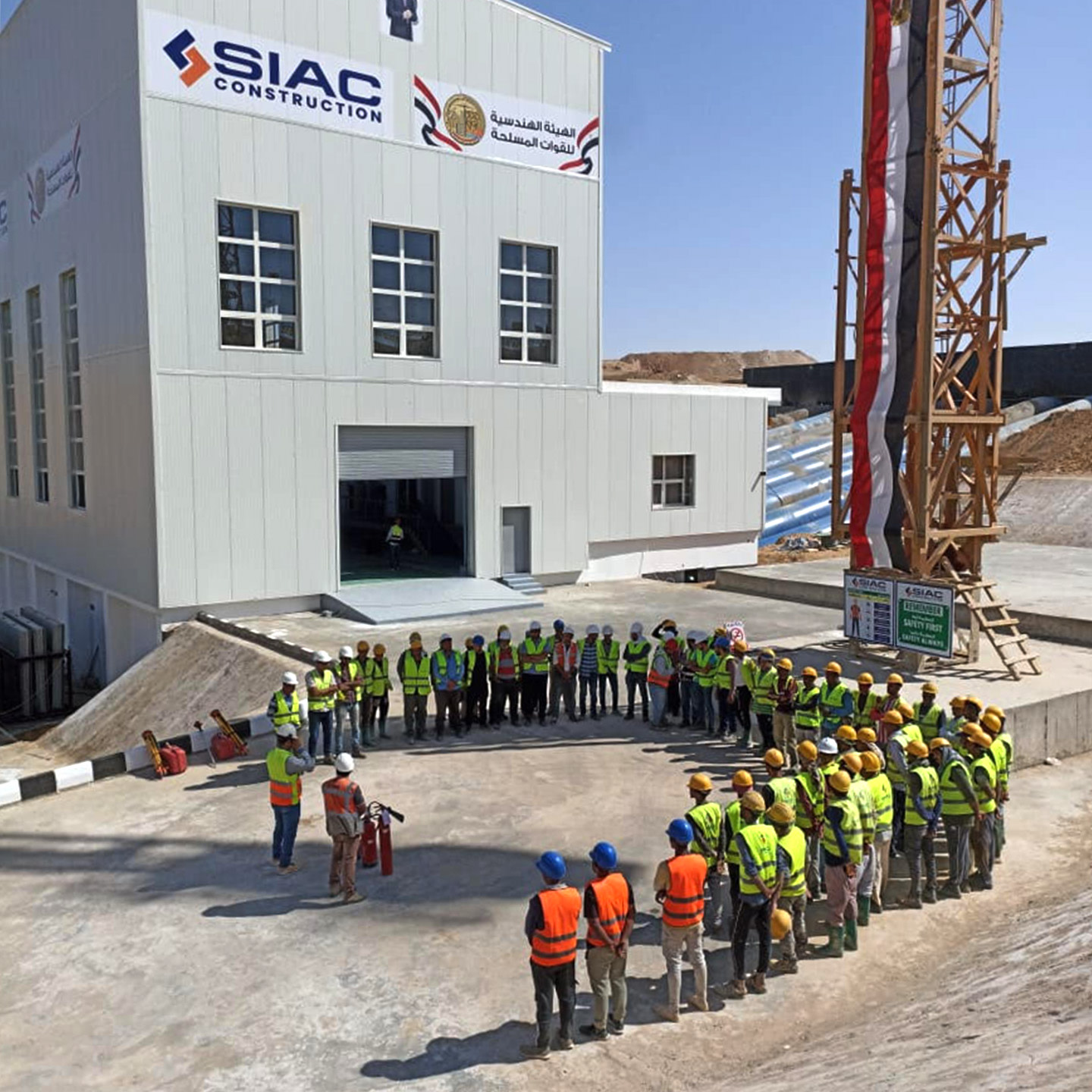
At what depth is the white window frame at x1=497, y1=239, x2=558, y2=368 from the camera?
91.8 feet

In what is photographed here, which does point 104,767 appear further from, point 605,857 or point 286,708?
point 605,857

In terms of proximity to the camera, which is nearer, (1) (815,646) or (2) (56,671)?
(1) (815,646)

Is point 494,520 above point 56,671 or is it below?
above

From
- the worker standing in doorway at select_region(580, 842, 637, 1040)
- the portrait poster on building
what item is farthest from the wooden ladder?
the portrait poster on building

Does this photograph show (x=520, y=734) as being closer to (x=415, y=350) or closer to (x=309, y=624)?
(x=309, y=624)

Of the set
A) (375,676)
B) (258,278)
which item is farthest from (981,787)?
(258,278)

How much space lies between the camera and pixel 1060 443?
4616 cm

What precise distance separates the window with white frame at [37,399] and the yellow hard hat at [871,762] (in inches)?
1101

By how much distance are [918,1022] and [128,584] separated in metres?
21.3

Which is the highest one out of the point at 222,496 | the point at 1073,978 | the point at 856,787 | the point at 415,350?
the point at 415,350

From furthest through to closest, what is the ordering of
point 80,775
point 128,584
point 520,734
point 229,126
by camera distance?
1. point 128,584
2. point 229,126
3. point 520,734
4. point 80,775

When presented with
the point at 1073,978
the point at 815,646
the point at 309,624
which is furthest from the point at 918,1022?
the point at 309,624

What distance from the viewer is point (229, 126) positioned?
23.4 meters

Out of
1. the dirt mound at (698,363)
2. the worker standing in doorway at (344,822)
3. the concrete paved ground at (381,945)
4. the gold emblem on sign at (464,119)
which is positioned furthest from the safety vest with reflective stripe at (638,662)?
the dirt mound at (698,363)
